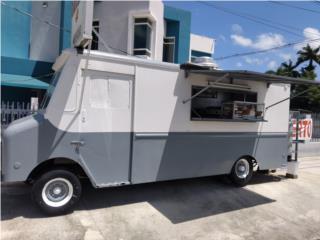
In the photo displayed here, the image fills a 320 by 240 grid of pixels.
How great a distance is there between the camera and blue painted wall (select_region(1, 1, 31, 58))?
13.7 m

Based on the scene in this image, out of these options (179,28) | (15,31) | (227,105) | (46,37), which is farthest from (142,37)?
(227,105)

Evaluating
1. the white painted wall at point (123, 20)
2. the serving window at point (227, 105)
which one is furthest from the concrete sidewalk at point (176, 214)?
the white painted wall at point (123, 20)

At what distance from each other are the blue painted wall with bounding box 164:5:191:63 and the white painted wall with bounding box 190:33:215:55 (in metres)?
7.08

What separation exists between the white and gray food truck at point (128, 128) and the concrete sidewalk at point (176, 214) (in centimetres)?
45

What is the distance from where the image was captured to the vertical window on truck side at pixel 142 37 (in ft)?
43.2

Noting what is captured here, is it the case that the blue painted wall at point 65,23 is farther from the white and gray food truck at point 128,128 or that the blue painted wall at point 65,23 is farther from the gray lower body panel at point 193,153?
the gray lower body panel at point 193,153

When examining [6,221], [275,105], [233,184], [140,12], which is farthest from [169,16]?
[6,221]

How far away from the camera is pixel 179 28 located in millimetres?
15688

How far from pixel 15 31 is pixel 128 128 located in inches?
461

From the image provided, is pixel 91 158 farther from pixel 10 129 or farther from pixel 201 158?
pixel 201 158

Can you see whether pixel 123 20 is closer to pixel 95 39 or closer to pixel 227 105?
pixel 95 39

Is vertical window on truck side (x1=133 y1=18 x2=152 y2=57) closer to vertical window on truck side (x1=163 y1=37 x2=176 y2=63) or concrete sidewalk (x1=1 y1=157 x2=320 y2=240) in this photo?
vertical window on truck side (x1=163 y1=37 x2=176 y2=63)

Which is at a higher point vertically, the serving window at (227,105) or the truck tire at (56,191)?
the serving window at (227,105)

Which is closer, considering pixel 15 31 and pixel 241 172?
pixel 241 172
